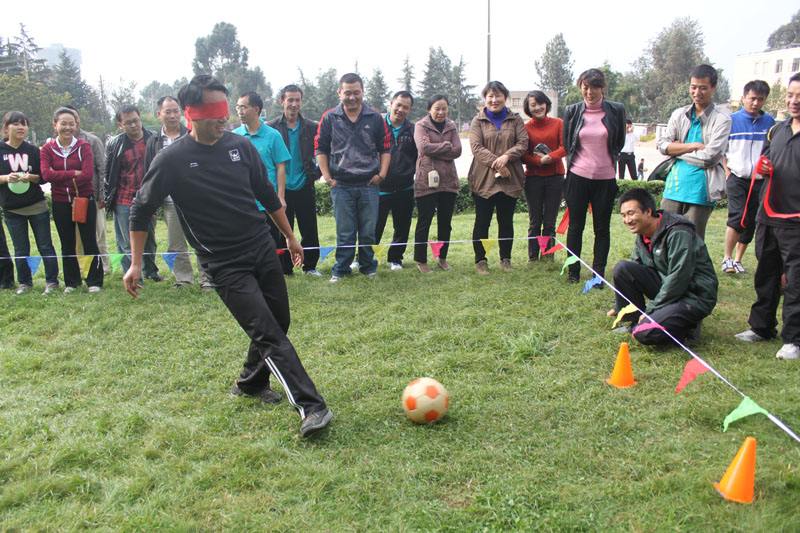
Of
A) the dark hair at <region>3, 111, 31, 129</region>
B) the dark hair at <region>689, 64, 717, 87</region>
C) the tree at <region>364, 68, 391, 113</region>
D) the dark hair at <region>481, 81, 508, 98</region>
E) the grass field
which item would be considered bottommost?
the grass field

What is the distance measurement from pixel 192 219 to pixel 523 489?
252 centimetres

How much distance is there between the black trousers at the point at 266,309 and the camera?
3.73 metres

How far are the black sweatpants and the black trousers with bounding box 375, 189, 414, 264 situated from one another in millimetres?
890

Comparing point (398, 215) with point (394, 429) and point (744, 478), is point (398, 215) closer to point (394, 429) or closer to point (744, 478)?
point (394, 429)

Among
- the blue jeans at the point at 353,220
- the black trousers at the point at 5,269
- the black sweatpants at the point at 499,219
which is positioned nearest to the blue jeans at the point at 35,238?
the black trousers at the point at 5,269

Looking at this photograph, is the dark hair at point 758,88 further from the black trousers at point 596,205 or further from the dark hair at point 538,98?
the dark hair at point 538,98

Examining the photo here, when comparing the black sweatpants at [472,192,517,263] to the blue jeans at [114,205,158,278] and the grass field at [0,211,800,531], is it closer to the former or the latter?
the grass field at [0,211,800,531]

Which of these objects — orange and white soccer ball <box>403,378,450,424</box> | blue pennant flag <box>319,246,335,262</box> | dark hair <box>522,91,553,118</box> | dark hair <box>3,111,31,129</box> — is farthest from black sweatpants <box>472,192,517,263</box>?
dark hair <box>3,111,31,129</box>

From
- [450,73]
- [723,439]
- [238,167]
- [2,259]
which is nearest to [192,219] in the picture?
[238,167]

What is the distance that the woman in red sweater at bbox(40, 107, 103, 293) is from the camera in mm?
7188

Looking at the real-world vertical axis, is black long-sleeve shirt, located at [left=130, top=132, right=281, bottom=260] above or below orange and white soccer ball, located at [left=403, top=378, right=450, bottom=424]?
above

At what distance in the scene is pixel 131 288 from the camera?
3.95 m

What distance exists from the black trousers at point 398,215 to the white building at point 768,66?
75.7 metres

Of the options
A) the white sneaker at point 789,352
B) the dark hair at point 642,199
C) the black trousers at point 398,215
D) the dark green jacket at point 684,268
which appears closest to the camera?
the white sneaker at point 789,352
